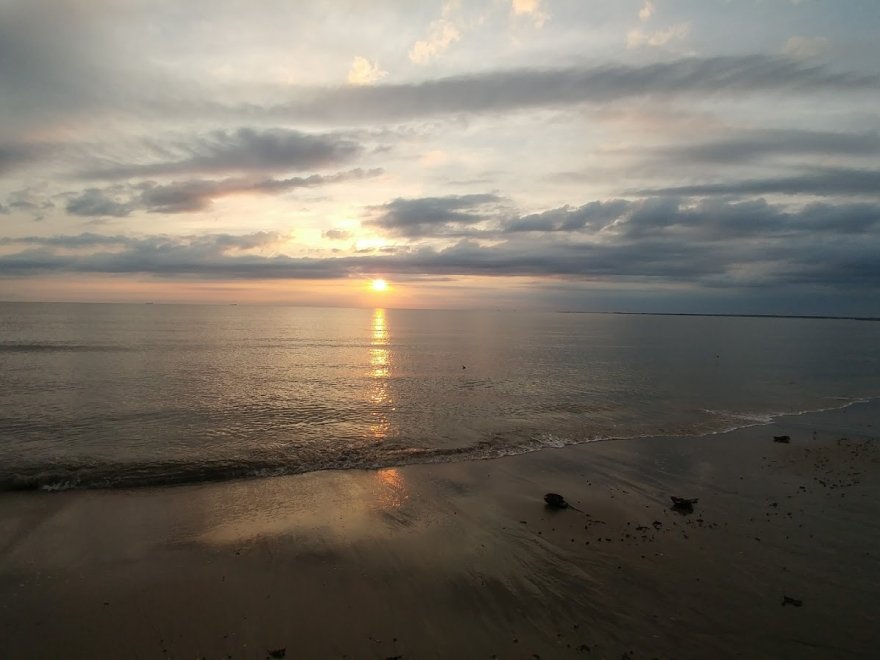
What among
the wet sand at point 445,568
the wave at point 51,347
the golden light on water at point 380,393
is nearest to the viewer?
the wet sand at point 445,568

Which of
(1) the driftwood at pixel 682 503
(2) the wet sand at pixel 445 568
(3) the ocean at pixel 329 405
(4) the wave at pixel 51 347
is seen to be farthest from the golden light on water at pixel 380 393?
(4) the wave at pixel 51 347

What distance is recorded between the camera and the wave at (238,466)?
1956 centimetres

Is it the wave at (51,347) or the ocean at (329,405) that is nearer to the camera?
the ocean at (329,405)

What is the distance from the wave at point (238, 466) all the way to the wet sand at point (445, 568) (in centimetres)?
119

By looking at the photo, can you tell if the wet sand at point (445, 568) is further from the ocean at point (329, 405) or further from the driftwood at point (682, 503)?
the ocean at point (329, 405)

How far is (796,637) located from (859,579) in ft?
13.3

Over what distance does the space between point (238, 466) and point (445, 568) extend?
1285 centimetres

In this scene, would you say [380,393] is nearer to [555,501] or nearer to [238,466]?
[238,466]

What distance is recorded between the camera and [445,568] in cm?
1302

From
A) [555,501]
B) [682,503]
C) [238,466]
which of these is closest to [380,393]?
[238,466]

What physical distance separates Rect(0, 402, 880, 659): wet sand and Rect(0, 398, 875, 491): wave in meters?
1.19

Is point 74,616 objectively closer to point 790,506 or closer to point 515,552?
point 515,552

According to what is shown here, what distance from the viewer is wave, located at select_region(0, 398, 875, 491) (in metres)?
19.6

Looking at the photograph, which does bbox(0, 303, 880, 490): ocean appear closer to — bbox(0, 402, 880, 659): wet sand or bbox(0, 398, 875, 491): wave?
bbox(0, 398, 875, 491): wave
